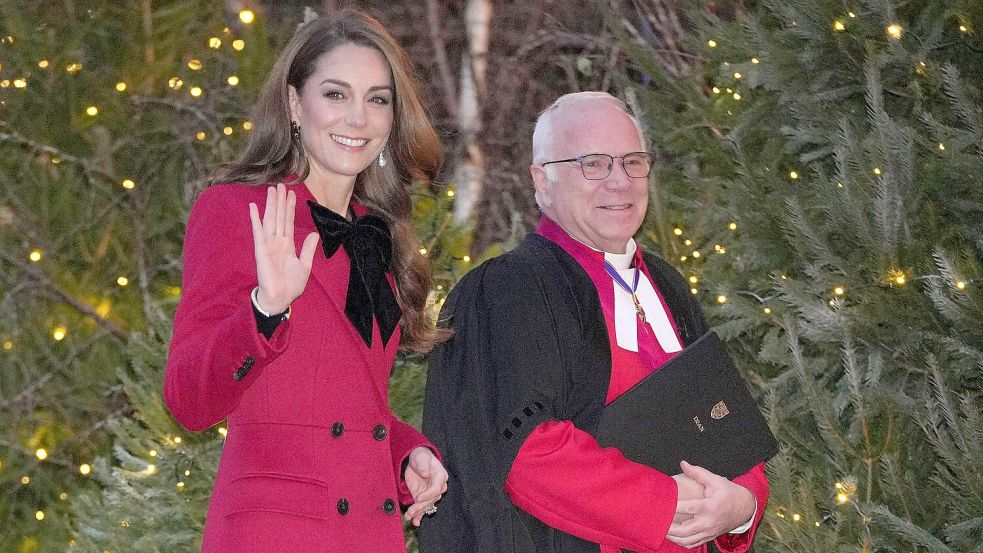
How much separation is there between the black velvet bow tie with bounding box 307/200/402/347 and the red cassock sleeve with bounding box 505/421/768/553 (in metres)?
0.47

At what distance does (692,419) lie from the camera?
2980 millimetres

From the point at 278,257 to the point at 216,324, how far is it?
0.20m

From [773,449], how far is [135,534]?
7.40ft

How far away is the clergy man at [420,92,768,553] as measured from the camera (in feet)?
9.36

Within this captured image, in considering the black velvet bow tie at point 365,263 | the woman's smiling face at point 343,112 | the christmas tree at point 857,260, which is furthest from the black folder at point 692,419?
the woman's smiling face at point 343,112

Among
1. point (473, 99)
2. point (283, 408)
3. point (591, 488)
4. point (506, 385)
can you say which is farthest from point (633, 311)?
point (473, 99)

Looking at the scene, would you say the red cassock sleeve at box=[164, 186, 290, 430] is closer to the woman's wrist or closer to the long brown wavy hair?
the woman's wrist

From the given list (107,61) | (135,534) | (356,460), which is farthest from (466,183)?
(356,460)

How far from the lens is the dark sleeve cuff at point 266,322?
2.18 metres

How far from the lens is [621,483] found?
282 cm

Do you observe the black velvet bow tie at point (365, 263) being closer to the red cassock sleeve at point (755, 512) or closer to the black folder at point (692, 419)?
the black folder at point (692, 419)

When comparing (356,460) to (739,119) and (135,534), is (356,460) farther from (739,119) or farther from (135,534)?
(739,119)

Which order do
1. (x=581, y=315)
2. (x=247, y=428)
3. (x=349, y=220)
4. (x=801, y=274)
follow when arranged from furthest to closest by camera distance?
(x=801, y=274) → (x=581, y=315) → (x=349, y=220) → (x=247, y=428)

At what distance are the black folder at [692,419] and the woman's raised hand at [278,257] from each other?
1015 millimetres
